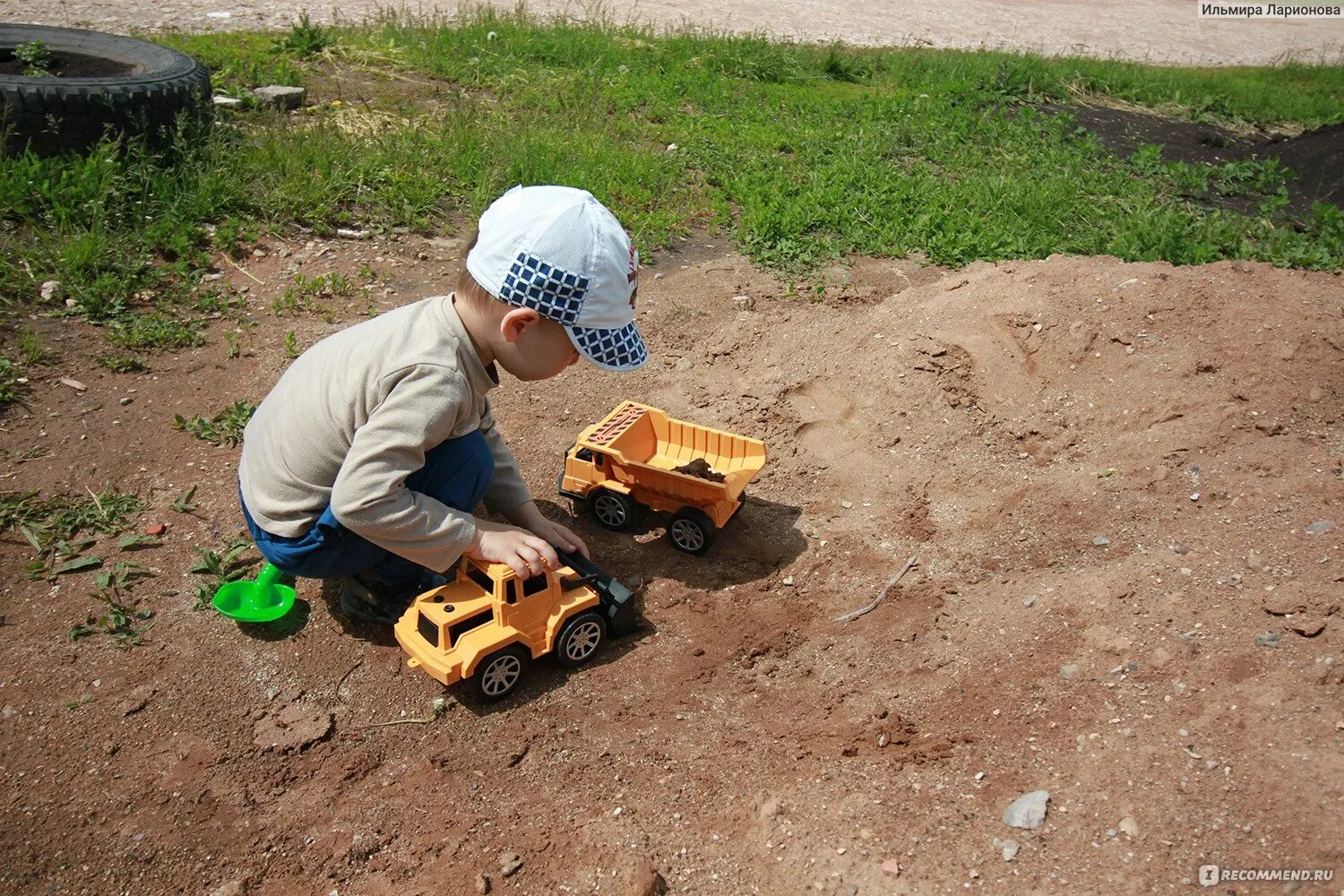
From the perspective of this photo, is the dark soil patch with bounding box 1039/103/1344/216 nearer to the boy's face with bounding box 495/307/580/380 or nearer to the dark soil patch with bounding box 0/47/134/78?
the boy's face with bounding box 495/307/580/380

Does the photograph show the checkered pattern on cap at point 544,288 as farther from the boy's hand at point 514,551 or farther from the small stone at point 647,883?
the small stone at point 647,883

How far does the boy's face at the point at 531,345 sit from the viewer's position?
2902 millimetres

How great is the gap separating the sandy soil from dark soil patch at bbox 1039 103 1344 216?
9.92 feet

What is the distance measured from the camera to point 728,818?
114 inches

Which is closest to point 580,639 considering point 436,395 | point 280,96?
point 436,395

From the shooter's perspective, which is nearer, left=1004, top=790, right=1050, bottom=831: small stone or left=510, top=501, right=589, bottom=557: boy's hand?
left=1004, top=790, right=1050, bottom=831: small stone

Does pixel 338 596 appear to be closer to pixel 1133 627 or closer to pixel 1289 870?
pixel 1133 627

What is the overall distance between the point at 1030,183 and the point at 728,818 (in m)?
5.43

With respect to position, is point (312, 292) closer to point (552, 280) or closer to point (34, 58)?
point (34, 58)

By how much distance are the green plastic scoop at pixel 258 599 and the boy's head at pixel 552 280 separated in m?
1.31

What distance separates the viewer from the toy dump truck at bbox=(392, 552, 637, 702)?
3168 millimetres

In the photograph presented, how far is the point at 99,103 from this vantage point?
18.6 ft

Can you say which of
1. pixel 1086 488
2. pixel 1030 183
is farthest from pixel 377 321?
pixel 1030 183

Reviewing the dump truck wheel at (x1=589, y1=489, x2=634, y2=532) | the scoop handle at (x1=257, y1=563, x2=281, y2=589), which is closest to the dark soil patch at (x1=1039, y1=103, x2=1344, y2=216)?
the dump truck wheel at (x1=589, y1=489, x2=634, y2=532)
